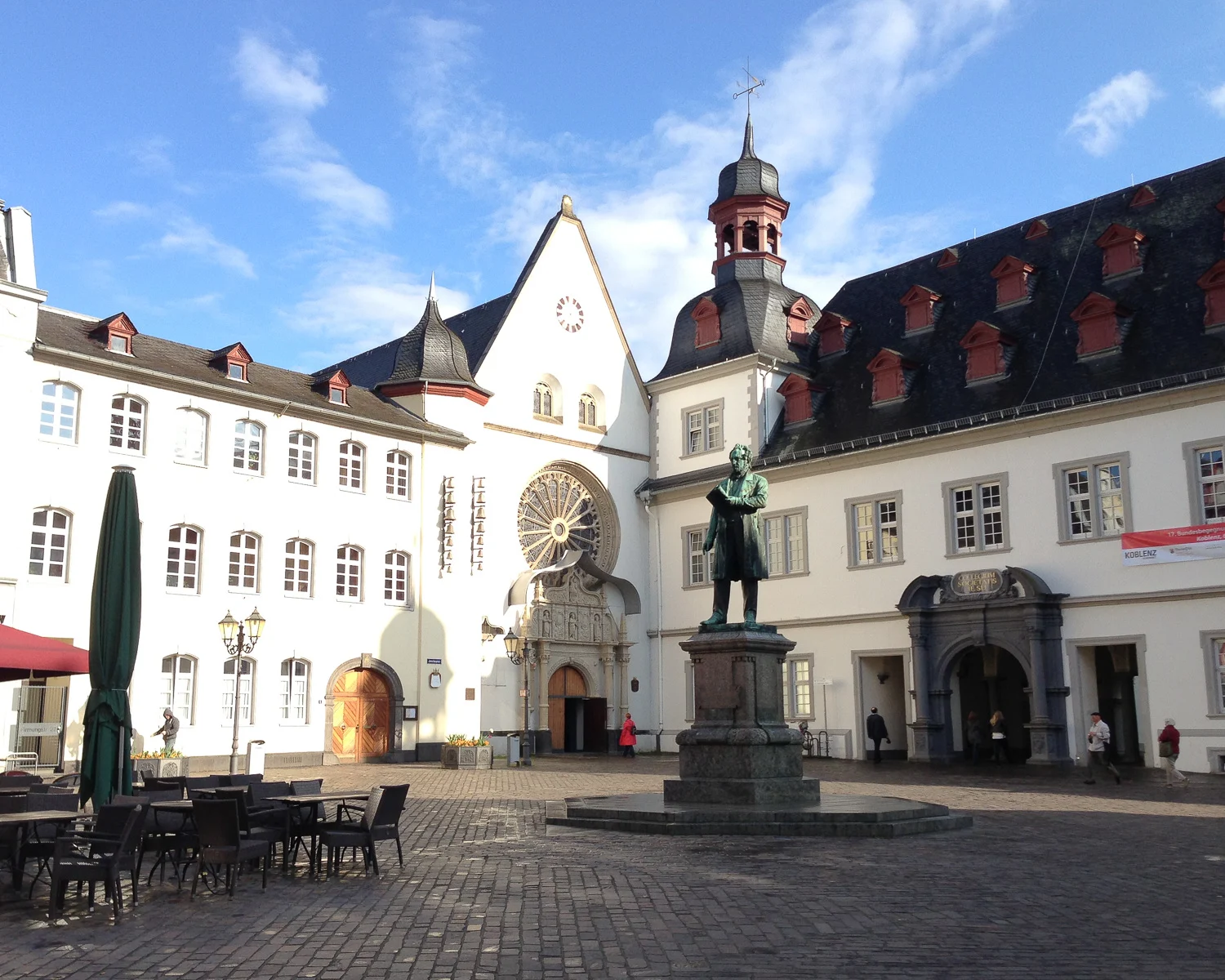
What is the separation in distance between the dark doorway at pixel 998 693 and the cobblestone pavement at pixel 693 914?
1884cm

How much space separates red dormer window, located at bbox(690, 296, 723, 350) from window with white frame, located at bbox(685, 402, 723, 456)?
7.22ft

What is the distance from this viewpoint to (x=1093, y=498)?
2942 cm

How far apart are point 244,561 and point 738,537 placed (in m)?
17.3

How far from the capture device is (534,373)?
126 feet

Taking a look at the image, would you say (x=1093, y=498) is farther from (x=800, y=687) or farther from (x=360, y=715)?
(x=360, y=715)

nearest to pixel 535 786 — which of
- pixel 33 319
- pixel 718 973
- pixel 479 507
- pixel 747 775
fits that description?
pixel 747 775

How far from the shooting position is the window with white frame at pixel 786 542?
35.9 m

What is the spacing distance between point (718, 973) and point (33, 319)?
24497 millimetres

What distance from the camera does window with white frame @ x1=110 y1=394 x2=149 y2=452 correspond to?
94.2 ft

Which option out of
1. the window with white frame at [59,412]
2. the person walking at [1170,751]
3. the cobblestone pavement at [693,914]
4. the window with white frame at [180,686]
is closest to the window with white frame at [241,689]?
the window with white frame at [180,686]

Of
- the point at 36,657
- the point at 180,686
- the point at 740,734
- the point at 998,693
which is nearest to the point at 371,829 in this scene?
the point at 36,657

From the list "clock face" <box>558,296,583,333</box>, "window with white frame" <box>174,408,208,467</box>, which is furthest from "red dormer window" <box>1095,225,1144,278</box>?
"window with white frame" <box>174,408,208,467</box>

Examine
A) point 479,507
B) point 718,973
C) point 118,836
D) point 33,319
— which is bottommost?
point 718,973

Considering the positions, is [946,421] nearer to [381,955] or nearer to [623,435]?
[623,435]
